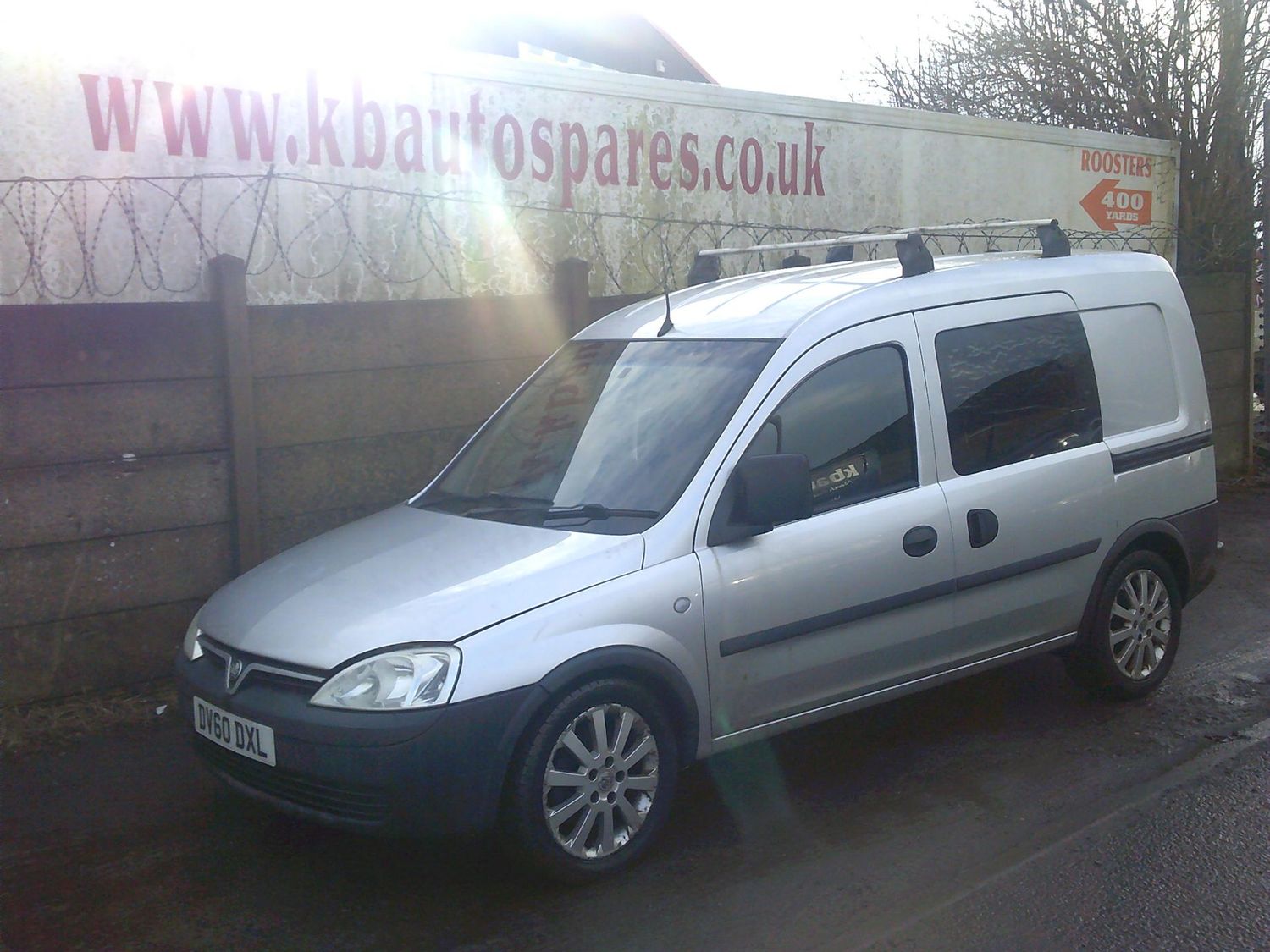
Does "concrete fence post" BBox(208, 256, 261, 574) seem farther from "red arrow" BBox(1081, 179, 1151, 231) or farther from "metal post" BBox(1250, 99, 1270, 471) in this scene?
"metal post" BBox(1250, 99, 1270, 471)

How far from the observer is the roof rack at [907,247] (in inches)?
204

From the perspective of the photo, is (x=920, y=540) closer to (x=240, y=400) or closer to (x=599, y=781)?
(x=599, y=781)

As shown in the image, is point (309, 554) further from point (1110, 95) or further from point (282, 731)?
point (1110, 95)

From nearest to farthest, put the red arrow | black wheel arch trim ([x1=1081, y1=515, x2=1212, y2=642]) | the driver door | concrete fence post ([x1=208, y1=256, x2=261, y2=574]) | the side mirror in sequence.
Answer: the side mirror, the driver door, black wheel arch trim ([x1=1081, y1=515, x2=1212, y2=642]), concrete fence post ([x1=208, y1=256, x2=261, y2=574]), the red arrow

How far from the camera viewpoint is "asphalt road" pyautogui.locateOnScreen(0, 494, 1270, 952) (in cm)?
377

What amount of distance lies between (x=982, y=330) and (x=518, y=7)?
13802 millimetres

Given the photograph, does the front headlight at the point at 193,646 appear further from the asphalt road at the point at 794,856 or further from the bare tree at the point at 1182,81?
the bare tree at the point at 1182,81

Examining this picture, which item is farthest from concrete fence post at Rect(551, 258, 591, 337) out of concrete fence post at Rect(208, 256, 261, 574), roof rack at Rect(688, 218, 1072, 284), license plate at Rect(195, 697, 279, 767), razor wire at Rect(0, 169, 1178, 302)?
license plate at Rect(195, 697, 279, 767)

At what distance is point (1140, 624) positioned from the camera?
18.8 ft

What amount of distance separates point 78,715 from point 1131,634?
474 cm

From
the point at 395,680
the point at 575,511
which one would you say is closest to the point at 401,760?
the point at 395,680

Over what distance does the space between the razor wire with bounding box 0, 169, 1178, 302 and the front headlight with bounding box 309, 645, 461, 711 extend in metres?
3.31

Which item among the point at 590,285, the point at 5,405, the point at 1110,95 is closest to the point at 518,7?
the point at 1110,95

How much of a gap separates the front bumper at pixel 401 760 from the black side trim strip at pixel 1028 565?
6.49 feet
